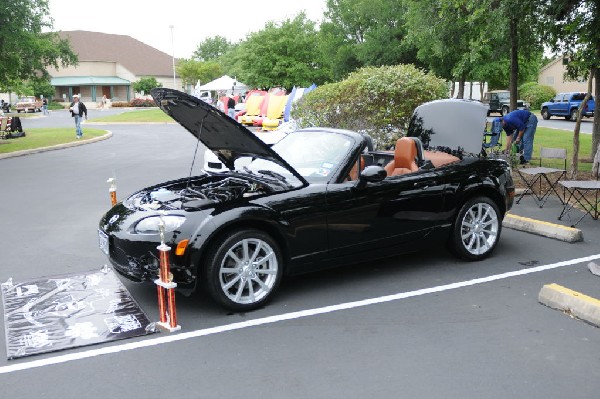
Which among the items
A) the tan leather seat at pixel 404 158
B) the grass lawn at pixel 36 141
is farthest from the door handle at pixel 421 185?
the grass lawn at pixel 36 141

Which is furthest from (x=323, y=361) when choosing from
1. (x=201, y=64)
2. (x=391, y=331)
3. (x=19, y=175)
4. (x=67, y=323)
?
(x=201, y=64)

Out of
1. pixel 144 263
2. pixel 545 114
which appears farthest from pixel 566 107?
pixel 144 263

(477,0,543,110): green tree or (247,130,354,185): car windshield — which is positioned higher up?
(477,0,543,110): green tree

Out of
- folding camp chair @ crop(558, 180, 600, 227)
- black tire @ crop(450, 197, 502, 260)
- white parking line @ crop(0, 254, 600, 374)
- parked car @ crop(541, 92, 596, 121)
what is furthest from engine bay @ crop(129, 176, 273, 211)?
parked car @ crop(541, 92, 596, 121)

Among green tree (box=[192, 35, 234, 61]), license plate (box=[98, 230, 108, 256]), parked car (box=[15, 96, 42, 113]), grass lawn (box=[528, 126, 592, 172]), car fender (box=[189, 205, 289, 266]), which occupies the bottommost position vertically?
grass lawn (box=[528, 126, 592, 172])

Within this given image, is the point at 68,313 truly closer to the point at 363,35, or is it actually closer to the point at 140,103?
the point at 363,35

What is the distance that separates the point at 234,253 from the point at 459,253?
272 cm

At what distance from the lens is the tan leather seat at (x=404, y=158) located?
20.4 ft

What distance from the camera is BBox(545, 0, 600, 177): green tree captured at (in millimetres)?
10312

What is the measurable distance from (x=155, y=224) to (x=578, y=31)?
9.16 meters

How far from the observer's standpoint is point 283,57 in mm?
49156

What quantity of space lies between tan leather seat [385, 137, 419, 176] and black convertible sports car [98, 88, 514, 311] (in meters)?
0.01

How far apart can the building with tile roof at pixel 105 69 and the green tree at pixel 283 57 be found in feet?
92.2

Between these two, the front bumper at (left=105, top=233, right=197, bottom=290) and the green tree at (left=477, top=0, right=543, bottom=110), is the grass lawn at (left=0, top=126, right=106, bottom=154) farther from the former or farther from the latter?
the front bumper at (left=105, top=233, right=197, bottom=290)
